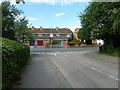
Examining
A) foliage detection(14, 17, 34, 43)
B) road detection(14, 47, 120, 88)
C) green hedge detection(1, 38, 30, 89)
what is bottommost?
road detection(14, 47, 120, 88)

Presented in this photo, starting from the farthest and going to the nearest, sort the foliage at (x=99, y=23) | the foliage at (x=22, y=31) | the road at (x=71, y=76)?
1. the foliage at (x=22, y=31)
2. the foliage at (x=99, y=23)
3. the road at (x=71, y=76)

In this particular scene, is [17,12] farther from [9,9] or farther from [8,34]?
[8,34]

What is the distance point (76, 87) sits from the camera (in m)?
5.52

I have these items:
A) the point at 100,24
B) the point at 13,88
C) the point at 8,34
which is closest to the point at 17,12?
the point at 8,34

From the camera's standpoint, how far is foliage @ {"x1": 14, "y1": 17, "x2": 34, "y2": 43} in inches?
803

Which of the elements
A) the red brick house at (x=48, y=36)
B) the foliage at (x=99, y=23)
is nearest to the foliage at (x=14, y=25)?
the foliage at (x=99, y=23)

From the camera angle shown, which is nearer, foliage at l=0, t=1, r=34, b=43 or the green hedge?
the green hedge

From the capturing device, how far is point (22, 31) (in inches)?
811

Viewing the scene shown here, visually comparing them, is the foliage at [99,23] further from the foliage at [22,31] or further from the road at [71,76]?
the foliage at [22,31]

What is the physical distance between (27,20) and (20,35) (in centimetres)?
283

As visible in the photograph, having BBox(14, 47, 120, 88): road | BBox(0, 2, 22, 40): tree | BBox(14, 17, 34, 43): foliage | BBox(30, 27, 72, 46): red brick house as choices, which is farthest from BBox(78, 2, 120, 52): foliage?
BBox(30, 27, 72, 46): red brick house

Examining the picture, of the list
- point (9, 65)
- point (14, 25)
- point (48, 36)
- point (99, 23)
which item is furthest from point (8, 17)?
point (48, 36)

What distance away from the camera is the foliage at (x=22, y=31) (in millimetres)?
20391

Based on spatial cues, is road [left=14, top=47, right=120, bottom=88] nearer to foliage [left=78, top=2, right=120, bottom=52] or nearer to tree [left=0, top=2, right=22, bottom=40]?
foliage [left=78, top=2, right=120, bottom=52]
